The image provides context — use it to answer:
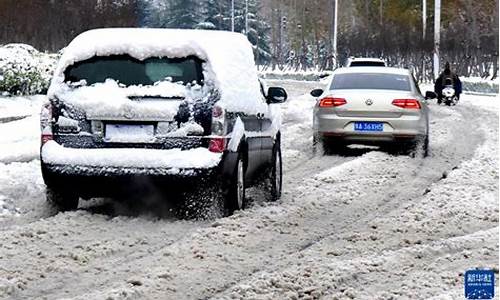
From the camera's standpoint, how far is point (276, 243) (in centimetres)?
800

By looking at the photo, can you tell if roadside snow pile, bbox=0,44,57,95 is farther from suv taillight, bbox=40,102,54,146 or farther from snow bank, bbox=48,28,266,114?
suv taillight, bbox=40,102,54,146


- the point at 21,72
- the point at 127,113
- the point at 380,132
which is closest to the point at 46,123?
the point at 127,113

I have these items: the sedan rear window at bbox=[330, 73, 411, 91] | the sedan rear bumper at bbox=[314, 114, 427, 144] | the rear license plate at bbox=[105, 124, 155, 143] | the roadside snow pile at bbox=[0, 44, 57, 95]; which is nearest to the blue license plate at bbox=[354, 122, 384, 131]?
the sedan rear bumper at bbox=[314, 114, 427, 144]

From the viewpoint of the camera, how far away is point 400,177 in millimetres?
12867

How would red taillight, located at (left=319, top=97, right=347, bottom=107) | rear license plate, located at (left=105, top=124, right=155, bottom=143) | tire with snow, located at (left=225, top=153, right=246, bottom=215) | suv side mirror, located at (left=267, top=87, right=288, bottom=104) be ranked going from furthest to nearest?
1. red taillight, located at (left=319, top=97, right=347, bottom=107)
2. suv side mirror, located at (left=267, top=87, right=288, bottom=104)
3. tire with snow, located at (left=225, top=153, right=246, bottom=215)
4. rear license plate, located at (left=105, top=124, right=155, bottom=143)

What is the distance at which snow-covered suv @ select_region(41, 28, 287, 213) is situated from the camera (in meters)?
8.63

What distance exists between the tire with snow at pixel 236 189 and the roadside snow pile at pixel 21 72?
17317 millimetres

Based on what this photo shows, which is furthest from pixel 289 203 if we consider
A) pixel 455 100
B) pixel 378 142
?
pixel 455 100

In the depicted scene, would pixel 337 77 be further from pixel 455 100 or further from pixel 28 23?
pixel 28 23

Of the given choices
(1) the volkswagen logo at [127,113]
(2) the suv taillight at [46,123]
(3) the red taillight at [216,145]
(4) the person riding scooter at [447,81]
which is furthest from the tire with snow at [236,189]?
(4) the person riding scooter at [447,81]

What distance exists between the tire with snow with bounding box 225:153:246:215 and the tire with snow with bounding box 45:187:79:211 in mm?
1490

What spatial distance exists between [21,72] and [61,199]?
1763cm

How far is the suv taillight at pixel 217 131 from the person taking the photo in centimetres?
870

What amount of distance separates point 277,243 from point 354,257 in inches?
31.2
